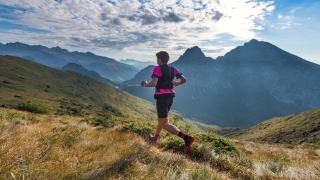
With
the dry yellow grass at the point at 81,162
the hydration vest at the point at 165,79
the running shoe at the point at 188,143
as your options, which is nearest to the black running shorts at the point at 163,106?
the hydration vest at the point at 165,79

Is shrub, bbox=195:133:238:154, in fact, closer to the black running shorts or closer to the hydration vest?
the black running shorts

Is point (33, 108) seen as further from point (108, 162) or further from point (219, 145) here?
point (108, 162)

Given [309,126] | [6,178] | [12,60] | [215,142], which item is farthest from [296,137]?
[12,60]

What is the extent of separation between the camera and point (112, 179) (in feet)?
11.6

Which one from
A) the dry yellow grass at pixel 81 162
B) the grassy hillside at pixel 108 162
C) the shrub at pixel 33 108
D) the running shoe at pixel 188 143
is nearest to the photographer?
the dry yellow grass at pixel 81 162

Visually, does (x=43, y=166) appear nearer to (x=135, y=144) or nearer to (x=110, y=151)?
(x=110, y=151)

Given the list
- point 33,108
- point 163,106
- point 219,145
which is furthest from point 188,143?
point 33,108

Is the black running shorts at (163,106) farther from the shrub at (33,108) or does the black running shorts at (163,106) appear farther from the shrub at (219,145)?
the shrub at (33,108)

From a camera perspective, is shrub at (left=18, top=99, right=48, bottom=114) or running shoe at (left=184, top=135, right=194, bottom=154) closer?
running shoe at (left=184, top=135, right=194, bottom=154)

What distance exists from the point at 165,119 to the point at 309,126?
486ft

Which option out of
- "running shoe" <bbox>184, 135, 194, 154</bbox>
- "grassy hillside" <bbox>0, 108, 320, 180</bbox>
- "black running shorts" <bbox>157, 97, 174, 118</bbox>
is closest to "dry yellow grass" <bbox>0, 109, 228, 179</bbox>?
"grassy hillside" <bbox>0, 108, 320, 180</bbox>

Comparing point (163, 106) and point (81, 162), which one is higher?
point (163, 106)

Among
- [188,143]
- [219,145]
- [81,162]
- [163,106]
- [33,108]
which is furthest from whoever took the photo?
[33,108]

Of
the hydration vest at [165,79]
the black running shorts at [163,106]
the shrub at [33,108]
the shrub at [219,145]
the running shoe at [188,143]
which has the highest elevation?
the hydration vest at [165,79]
